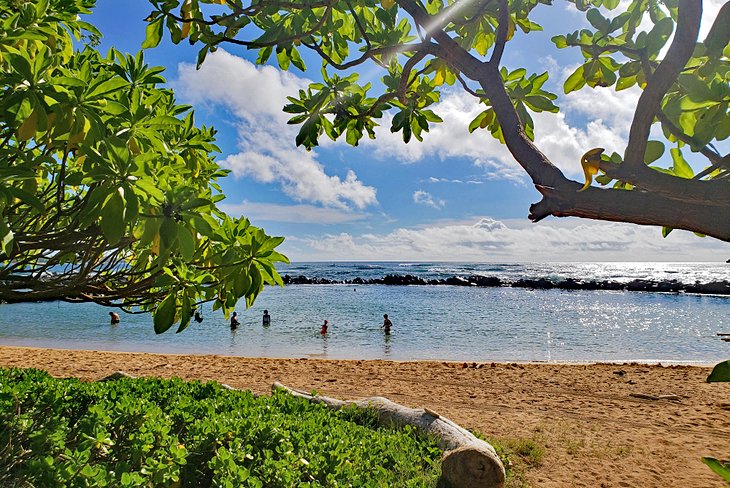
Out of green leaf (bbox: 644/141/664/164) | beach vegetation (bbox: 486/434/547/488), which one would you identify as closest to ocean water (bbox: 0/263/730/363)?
beach vegetation (bbox: 486/434/547/488)

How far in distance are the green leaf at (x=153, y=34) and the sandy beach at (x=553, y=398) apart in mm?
5575

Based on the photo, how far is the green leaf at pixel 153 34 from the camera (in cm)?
250

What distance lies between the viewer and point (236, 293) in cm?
214

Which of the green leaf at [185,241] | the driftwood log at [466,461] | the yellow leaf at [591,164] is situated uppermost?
the yellow leaf at [591,164]

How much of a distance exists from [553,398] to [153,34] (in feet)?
31.5

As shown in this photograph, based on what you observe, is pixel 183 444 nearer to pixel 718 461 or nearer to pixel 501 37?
pixel 501 37

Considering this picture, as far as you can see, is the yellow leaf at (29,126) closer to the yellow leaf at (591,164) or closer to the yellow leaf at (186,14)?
the yellow leaf at (186,14)

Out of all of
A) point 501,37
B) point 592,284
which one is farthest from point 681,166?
point 592,284

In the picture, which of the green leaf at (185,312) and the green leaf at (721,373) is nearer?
the green leaf at (721,373)

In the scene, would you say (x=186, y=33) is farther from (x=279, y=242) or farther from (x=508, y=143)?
(x=508, y=143)

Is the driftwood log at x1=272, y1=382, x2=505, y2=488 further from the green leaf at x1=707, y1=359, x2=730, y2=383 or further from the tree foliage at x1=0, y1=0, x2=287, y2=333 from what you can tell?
the green leaf at x1=707, y1=359, x2=730, y2=383

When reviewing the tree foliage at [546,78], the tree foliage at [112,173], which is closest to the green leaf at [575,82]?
the tree foliage at [546,78]

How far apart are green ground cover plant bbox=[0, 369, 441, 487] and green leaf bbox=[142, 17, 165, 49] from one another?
2.38 metres

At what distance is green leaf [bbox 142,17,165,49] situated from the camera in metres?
2.50
